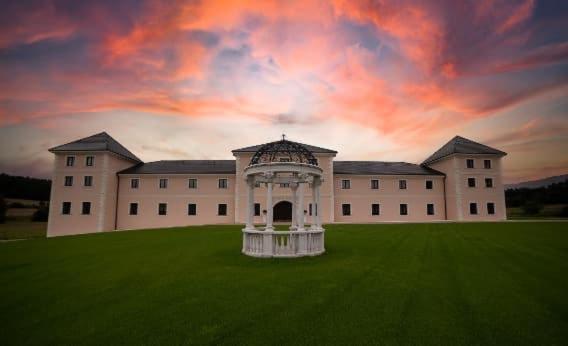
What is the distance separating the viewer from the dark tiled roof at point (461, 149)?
131ft

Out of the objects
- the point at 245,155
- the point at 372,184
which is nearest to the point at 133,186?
the point at 245,155

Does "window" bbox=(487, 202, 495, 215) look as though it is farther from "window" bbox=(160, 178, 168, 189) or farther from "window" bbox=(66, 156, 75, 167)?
"window" bbox=(66, 156, 75, 167)

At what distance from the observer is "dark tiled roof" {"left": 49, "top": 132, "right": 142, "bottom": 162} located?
36.2m

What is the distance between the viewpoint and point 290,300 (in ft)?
23.1

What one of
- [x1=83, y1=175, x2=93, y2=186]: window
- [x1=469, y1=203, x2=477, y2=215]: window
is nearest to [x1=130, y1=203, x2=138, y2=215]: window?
[x1=83, y1=175, x2=93, y2=186]: window

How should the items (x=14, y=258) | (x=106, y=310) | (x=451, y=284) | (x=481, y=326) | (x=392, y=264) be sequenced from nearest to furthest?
(x=481, y=326), (x=106, y=310), (x=451, y=284), (x=392, y=264), (x=14, y=258)

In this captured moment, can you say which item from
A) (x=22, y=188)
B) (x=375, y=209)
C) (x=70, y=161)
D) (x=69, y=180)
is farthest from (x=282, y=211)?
(x=22, y=188)

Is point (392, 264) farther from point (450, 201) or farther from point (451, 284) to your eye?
point (450, 201)

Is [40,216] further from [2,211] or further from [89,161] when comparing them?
[89,161]

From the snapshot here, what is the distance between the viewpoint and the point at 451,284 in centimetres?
822

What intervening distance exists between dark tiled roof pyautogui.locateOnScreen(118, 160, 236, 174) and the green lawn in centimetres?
2713

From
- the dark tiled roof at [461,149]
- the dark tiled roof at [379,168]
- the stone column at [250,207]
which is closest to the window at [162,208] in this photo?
the dark tiled roof at [379,168]

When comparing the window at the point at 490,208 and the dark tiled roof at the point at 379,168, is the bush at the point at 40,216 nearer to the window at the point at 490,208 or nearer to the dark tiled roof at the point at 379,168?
the dark tiled roof at the point at 379,168

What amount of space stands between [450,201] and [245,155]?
27601 millimetres
